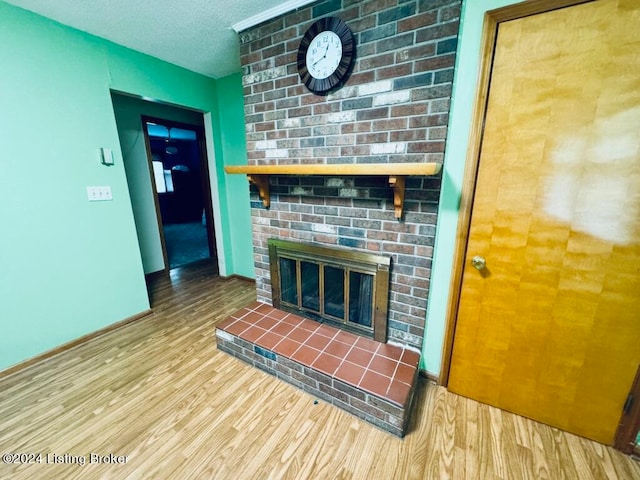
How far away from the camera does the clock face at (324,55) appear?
1.42 m

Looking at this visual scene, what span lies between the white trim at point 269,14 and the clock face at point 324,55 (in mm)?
238

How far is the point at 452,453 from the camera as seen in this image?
1.19 m

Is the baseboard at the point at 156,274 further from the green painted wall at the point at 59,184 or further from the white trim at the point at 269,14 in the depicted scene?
the white trim at the point at 269,14

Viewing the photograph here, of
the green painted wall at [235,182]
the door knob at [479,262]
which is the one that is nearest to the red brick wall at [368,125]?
the door knob at [479,262]

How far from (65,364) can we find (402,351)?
2.43 meters

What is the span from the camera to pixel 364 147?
147 centimetres

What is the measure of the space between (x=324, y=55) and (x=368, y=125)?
1.67 ft

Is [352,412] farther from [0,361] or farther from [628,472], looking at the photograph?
[0,361]

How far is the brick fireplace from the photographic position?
4.13 ft

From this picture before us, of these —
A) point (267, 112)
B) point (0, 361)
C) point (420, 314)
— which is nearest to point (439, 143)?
point (420, 314)

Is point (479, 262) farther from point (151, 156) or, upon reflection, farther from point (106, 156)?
point (151, 156)

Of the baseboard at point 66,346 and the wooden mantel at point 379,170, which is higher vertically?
the wooden mantel at point 379,170

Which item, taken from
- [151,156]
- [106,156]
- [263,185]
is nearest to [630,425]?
[263,185]

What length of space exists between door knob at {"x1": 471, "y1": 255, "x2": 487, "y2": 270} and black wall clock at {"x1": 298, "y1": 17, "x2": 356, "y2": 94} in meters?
1.27
